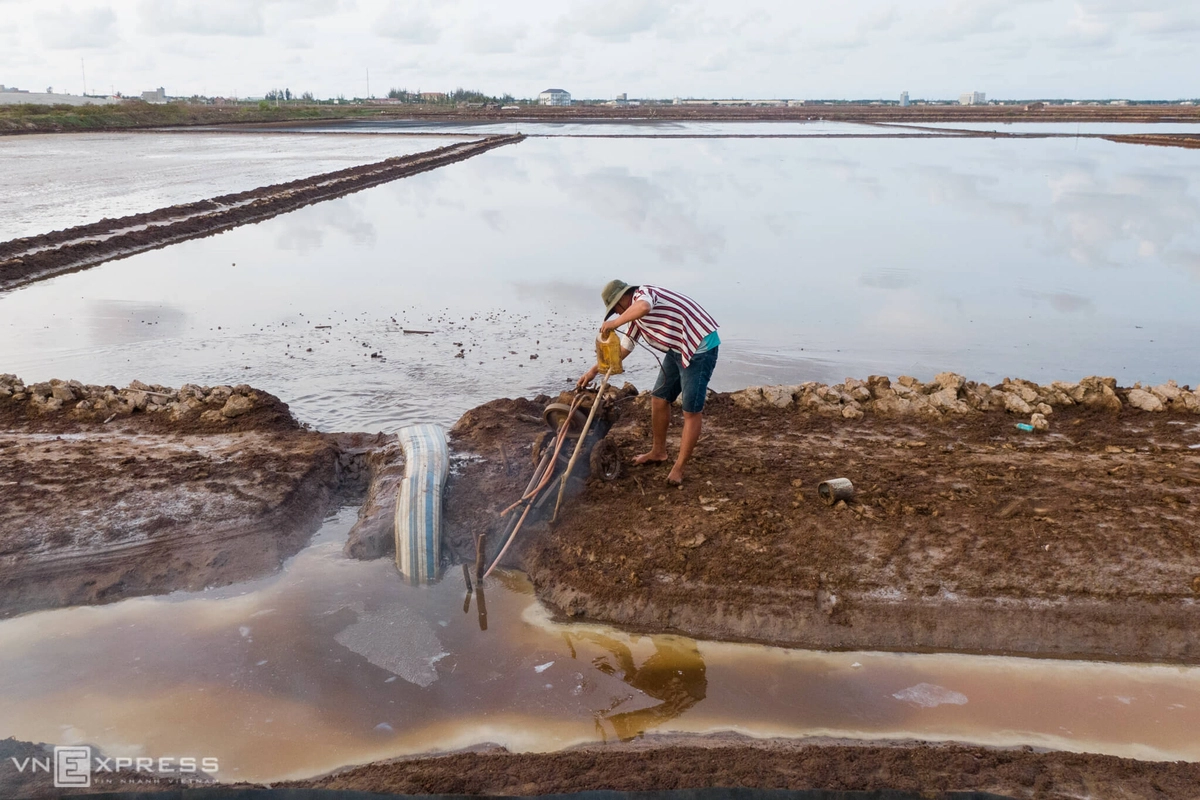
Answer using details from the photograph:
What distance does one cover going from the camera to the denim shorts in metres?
5.27

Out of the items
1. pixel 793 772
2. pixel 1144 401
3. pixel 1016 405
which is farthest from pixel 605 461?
pixel 1144 401

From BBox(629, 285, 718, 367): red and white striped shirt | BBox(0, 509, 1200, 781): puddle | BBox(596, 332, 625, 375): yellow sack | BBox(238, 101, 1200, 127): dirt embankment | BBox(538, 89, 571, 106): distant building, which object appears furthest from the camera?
BBox(538, 89, 571, 106): distant building

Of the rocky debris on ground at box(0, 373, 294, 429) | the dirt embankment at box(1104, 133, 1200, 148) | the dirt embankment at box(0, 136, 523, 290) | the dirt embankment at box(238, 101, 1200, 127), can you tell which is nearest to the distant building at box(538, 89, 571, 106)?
the dirt embankment at box(238, 101, 1200, 127)

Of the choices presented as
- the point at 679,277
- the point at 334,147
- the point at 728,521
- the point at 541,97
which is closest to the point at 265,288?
the point at 679,277

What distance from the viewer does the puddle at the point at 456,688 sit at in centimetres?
391

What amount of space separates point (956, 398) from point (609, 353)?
3386 mm

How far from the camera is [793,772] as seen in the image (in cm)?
348

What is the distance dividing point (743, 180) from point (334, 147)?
21.3 m

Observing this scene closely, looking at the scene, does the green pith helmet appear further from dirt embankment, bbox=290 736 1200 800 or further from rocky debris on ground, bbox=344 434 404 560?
dirt embankment, bbox=290 736 1200 800

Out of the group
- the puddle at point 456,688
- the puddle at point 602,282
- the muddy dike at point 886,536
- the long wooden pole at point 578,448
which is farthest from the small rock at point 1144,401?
the long wooden pole at point 578,448

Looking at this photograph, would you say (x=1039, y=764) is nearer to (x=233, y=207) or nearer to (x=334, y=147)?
(x=233, y=207)

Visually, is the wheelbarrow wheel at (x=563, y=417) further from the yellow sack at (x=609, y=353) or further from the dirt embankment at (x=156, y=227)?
the dirt embankment at (x=156, y=227)

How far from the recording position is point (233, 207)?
1877 cm

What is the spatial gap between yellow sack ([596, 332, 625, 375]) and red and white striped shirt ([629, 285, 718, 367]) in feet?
0.65
